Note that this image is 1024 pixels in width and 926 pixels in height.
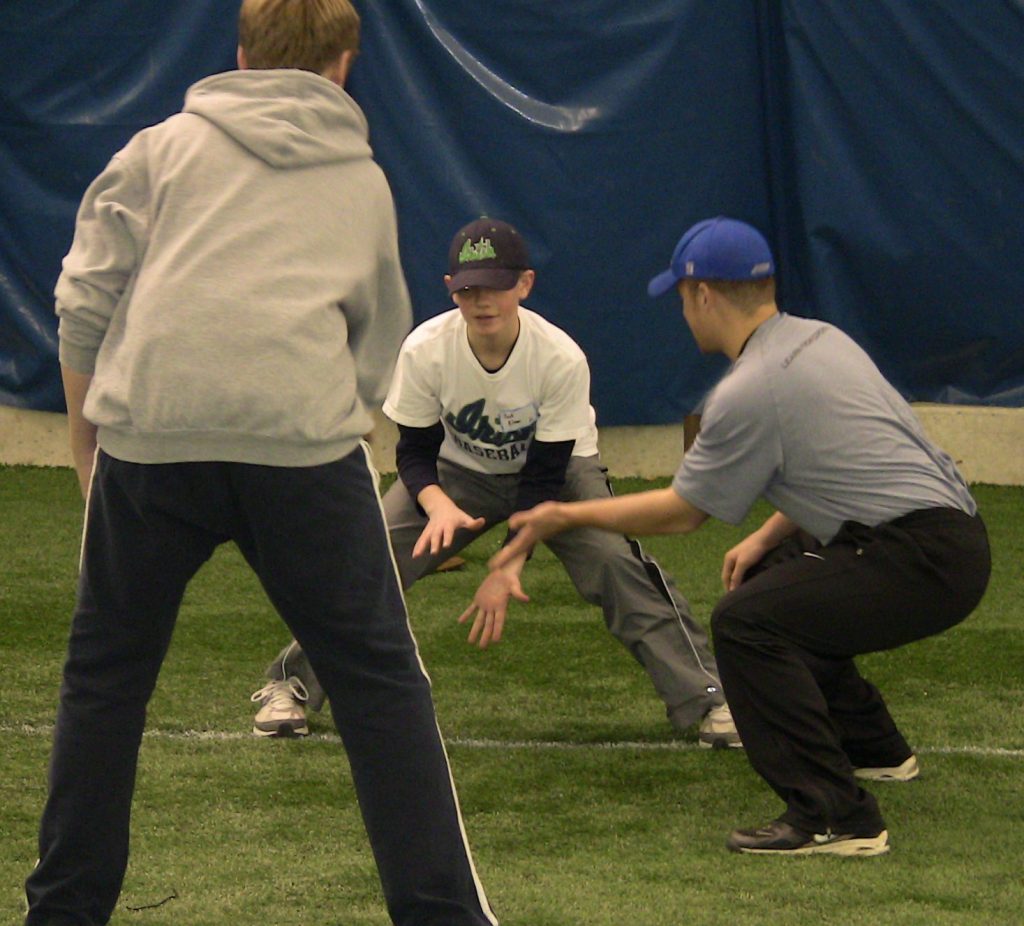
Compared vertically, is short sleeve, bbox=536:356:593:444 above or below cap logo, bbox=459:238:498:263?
below

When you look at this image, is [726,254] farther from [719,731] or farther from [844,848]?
[719,731]

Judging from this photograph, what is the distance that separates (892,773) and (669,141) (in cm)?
501

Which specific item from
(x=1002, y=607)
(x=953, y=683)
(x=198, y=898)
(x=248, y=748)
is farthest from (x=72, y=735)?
(x=1002, y=607)

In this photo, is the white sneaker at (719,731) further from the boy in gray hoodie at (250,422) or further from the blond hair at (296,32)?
the blond hair at (296,32)

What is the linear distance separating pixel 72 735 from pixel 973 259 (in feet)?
21.7

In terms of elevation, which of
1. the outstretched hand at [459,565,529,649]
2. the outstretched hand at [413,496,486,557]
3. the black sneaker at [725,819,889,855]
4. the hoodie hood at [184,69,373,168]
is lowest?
the black sneaker at [725,819,889,855]

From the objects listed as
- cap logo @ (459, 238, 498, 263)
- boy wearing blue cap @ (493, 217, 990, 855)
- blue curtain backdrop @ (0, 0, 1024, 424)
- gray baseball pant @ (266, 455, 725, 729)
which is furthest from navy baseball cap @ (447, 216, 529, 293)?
blue curtain backdrop @ (0, 0, 1024, 424)

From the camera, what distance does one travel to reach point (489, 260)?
15.6 feet

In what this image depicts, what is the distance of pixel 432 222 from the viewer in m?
8.98

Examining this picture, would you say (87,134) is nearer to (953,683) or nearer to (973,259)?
(973,259)

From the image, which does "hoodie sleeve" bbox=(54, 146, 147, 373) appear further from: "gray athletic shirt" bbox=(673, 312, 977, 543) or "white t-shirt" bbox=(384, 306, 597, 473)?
"white t-shirt" bbox=(384, 306, 597, 473)

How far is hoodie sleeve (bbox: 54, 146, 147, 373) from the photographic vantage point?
2.86 m

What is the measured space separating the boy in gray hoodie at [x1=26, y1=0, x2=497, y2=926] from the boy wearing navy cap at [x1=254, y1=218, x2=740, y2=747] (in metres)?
1.68

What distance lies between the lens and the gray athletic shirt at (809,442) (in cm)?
385
